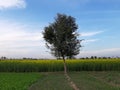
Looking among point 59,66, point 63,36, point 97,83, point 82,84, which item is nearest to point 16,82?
point 82,84

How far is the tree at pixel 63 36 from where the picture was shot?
45.3 m

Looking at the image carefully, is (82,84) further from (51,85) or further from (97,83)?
(51,85)

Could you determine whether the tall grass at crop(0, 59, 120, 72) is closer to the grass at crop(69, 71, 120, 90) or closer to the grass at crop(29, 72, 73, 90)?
the grass at crop(69, 71, 120, 90)

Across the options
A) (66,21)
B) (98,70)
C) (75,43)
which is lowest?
(98,70)

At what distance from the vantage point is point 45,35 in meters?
46.9

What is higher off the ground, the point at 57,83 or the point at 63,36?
the point at 63,36

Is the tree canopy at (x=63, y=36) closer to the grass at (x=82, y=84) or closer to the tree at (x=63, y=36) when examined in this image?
the tree at (x=63, y=36)

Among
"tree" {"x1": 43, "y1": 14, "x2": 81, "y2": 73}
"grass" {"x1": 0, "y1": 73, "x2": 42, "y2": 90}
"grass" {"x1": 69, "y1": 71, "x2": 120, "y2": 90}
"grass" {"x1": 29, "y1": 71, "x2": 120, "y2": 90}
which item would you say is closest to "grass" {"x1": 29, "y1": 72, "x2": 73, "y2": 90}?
"grass" {"x1": 29, "y1": 71, "x2": 120, "y2": 90}

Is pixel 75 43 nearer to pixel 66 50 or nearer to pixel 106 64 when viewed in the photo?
pixel 66 50

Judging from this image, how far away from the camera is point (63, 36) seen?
4550 centimetres

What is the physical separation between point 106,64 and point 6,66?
16.3 m

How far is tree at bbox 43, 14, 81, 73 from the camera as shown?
4534 centimetres

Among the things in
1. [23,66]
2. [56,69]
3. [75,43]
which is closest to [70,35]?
[75,43]

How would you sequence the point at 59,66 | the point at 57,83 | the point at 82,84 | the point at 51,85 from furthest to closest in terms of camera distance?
the point at 59,66 → the point at 57,83 → the point at 82,84 → the point at 51,85
